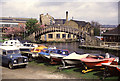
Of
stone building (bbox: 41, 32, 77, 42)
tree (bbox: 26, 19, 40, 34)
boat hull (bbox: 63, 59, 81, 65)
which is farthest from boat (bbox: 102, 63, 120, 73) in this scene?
stone building (bbox: 41, 32, 77, 42)

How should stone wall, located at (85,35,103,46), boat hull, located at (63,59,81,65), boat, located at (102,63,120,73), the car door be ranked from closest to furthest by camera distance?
boat, located at (102,63,120,73) < the car door < boat hull, located at (63,59,81,65) < stone wall, located at (85,35,103,46)

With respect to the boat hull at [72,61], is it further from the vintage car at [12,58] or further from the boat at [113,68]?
the vintage car at [12,58]

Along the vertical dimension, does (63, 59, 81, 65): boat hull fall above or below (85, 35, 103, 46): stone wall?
below

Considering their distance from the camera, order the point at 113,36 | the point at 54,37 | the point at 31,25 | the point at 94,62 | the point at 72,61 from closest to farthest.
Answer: the point at 94,62 → the point at 72,61 → the point at 113,36 → the point at 31,25 → the point at 54,37

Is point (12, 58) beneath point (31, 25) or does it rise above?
beneath

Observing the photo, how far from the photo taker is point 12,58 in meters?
17.8

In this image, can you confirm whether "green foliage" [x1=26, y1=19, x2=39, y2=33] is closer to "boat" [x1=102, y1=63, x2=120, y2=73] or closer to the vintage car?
the vintage car

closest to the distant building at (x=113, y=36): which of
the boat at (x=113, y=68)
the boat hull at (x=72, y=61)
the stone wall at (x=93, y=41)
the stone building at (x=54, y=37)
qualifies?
the stone wall at (x=93, y=41)

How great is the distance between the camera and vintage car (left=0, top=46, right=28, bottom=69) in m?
17.8

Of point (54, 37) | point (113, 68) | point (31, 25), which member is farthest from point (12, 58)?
point (54, 37)

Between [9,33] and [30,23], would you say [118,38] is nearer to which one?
[30,23]

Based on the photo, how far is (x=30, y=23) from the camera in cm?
6119

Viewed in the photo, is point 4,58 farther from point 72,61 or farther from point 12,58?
point 72,61

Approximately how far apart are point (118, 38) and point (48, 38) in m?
29.1
